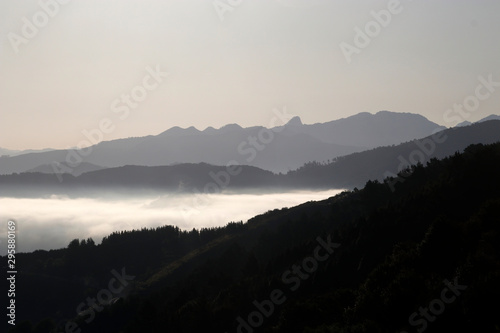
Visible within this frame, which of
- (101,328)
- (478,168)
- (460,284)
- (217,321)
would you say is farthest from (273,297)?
(101,328)

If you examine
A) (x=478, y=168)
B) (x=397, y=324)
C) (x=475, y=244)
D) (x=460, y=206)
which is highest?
(x=478, y=168)

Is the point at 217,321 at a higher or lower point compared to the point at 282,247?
lower

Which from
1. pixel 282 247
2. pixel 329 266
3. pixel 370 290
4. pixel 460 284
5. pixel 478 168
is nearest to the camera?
pixel 460 284

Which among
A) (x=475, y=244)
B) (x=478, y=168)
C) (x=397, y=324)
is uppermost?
(x=478, y=168)

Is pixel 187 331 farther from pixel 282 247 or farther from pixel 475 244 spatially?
pixel 282 247

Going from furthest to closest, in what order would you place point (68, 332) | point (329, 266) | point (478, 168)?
point (68, 332)
point (478, 168)
point (329, 266)

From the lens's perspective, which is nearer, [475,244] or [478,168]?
[475,244]

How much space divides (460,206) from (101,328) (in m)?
127

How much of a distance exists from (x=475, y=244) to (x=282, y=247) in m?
122

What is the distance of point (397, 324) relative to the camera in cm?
4312

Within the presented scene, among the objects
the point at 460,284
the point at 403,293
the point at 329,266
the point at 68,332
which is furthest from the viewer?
the point at 68,332

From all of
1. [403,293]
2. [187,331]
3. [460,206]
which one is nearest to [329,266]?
[460,206]

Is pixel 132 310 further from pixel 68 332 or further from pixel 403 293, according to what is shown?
pixel 403 293

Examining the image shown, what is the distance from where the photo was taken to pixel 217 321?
97.1 metres
